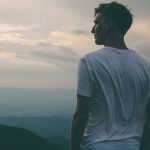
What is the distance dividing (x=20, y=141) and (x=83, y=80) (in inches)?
4254

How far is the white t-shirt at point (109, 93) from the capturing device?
5762 mm

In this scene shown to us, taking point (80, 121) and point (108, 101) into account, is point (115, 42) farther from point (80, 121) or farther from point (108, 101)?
point (80, 121)

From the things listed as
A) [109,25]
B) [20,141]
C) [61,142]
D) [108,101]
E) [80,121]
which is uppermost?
[109,25]

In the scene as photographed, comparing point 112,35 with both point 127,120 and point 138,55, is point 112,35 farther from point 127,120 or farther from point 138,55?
point 127,120

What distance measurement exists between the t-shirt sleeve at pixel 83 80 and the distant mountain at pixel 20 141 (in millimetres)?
100584

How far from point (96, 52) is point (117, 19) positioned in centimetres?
58


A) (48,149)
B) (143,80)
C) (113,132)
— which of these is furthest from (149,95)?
(48,149)

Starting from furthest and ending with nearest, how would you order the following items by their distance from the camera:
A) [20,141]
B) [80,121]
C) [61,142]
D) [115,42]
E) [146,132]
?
1. [61,142]
2. [20,141]
3. [146,132]
4. [115,42]
5. [80,121]

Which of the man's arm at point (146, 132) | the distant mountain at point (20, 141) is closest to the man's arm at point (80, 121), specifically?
the man's arm at point (146, 132)

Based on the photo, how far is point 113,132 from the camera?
573 centimetres

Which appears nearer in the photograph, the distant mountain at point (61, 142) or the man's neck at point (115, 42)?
the man's neck at point (115, 42)

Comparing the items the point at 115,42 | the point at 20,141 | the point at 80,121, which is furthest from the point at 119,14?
the point at 20,141

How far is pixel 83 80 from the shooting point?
5.79m

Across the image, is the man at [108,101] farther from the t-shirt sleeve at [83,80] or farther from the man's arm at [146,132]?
the man's arm at [146,132]
